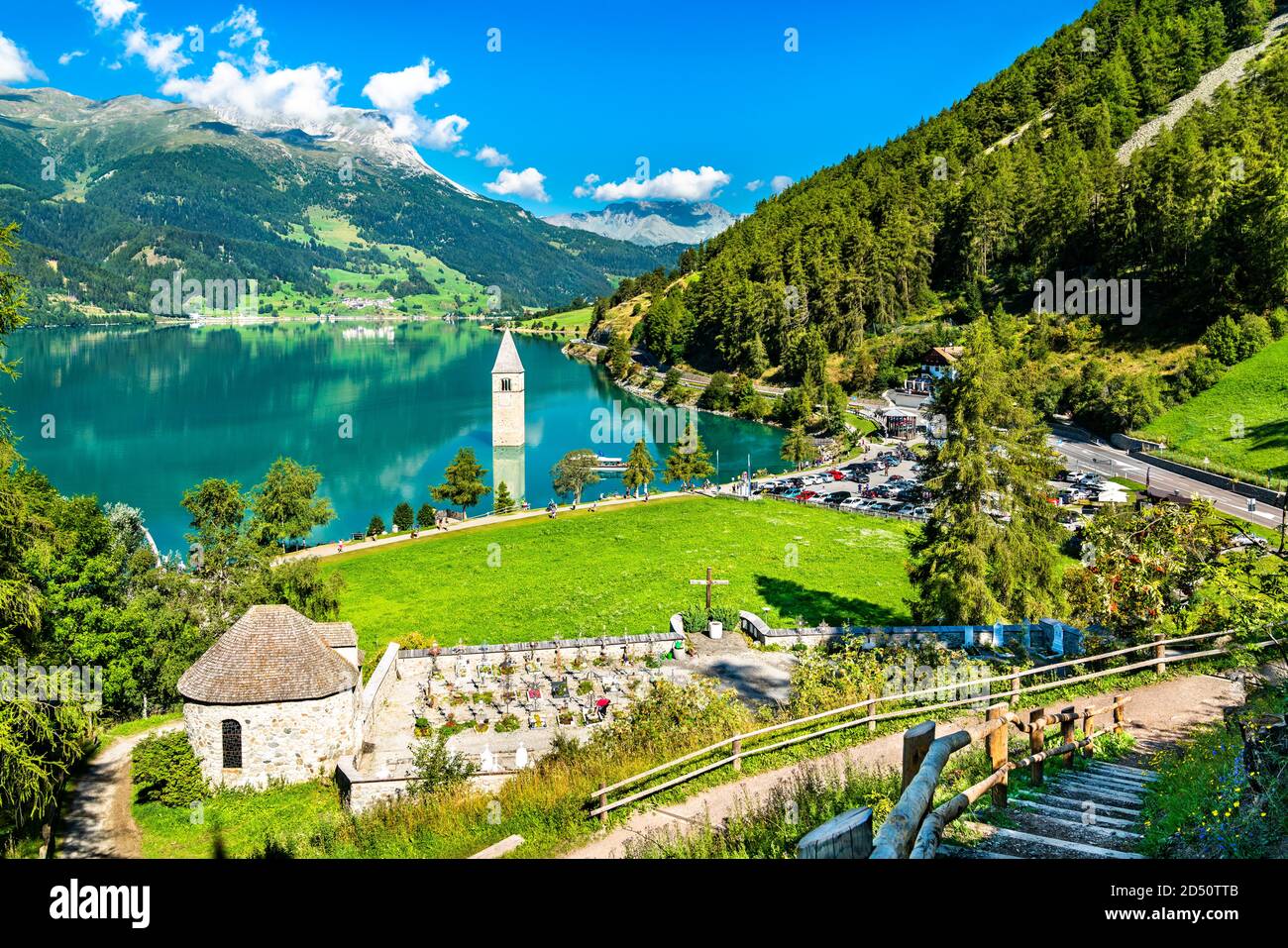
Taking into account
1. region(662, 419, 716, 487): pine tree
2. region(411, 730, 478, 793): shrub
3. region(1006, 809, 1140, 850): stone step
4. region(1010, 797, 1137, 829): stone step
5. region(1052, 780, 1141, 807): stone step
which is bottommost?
region(411, 730, 478, 793): shrub

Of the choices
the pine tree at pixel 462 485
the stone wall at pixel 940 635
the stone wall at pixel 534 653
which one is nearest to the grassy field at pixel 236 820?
the stone wall at pixel 534 653

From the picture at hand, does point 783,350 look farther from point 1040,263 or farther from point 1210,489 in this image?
point 1210,489

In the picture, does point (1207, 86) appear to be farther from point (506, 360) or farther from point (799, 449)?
point (506, 360)

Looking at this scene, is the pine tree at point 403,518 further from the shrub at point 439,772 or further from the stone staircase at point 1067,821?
the stone staircase at point 1067,821

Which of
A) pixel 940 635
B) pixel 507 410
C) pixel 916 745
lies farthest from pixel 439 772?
pixel 507 410

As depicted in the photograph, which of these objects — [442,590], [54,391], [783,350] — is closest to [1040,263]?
[783,350]

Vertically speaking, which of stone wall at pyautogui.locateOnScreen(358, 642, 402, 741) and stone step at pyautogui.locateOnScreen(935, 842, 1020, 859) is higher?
stone step at pyautogui.locateOnScreen(935, 842, 1020, 859)

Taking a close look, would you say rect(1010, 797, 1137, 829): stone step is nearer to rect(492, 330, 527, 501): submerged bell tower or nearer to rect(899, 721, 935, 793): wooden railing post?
rect(899, 721, 935, 793): wooden railing post

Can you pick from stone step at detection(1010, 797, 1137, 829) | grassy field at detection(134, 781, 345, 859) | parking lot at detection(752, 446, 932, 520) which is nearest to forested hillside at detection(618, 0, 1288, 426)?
parking lot at detection(752, 446, 932, 520)
